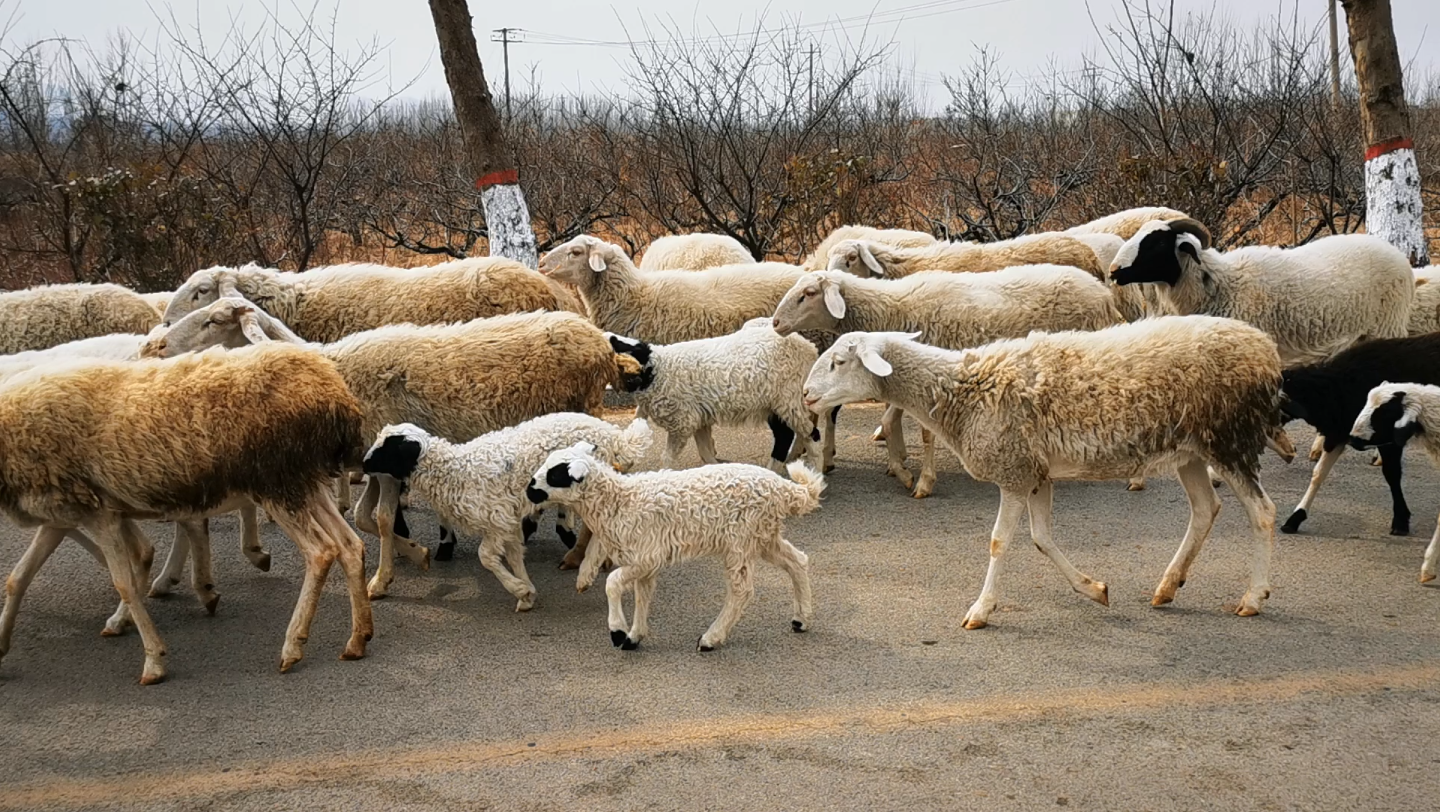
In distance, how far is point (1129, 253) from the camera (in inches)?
333

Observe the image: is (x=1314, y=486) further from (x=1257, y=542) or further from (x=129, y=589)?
(x=129, y=589)

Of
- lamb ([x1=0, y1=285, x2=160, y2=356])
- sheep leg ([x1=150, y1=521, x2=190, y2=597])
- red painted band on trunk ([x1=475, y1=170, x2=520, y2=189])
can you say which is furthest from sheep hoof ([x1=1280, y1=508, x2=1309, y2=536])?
lamb ([x1=0, y1=285, x2=160, y2=356])

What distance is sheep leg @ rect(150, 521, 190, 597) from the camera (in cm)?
674

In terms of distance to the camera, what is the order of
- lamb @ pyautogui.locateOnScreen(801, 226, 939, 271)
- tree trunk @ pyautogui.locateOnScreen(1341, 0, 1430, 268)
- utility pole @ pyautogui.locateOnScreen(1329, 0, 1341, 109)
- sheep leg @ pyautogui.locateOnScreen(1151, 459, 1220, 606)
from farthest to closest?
utility pole @ pyautogui.locateOnScreen(1329, 0, 1341, 109) < lamb @ pyautogui.locateOnScreen(801, 226, 939, 271) < tree trunk @ pyautogui.locateOnScreen(1341, 0, 1430, 268) < sheep leg @ pyautogui.locateOnScreen(1151, 459, 1220, 606)

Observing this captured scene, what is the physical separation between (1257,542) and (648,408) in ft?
12.2

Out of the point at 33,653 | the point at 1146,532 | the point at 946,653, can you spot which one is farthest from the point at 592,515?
the point at 1146,532

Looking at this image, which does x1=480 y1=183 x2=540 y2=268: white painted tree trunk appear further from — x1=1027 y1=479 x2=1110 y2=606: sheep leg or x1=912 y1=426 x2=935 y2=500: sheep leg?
x1=1027 y1=479 x2=1110 y2=606: sheep leg

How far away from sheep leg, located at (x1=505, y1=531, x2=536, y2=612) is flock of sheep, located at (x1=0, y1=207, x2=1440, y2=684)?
2 centimetres

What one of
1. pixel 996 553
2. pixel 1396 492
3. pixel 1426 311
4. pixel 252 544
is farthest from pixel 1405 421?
pixel 252 544

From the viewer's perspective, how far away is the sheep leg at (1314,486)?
23.2 ft

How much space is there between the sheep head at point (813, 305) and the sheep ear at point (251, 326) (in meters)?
3.34

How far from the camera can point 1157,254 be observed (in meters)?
8.41

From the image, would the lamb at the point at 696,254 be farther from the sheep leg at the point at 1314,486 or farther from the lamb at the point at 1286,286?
the sheep leg at the point at 1314,486

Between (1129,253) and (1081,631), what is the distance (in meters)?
3.69
